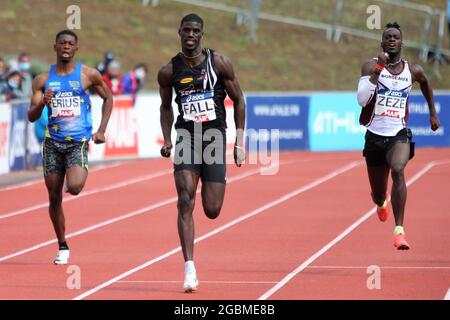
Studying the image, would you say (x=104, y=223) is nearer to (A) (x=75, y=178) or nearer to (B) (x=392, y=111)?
(A) (x=75, y=178)

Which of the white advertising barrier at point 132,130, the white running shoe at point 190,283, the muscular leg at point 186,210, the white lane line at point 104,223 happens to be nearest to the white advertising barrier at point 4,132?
the white advertising barrier at point 132,130

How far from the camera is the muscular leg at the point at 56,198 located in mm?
12547

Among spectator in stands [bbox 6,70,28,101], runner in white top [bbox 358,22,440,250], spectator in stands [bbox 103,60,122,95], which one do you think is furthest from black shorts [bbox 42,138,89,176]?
spectator in stands [bbox 103,60,122,95]

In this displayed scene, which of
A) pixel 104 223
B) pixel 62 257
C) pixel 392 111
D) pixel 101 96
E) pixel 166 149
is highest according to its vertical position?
pixel 101 96

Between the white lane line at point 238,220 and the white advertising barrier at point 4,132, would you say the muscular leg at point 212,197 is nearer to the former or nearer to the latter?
the white lane line at point 238,220

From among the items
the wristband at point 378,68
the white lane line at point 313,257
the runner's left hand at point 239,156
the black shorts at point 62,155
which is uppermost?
the wristband at point 378,68

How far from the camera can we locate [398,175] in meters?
12.8

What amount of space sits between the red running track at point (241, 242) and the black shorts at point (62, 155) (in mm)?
945

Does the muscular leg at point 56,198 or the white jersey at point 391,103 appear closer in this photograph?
the muscular leg at point 56,198

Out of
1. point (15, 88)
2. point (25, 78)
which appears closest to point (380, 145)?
point (15, 88)

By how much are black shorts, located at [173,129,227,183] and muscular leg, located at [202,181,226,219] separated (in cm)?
4

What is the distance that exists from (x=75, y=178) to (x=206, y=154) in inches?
77.7

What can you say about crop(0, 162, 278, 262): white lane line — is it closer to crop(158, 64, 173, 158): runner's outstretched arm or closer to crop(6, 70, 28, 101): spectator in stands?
crop(158, 64, 173, 158): runner's outstretched arm

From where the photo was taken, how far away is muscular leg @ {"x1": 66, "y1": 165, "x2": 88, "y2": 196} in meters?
12.4
